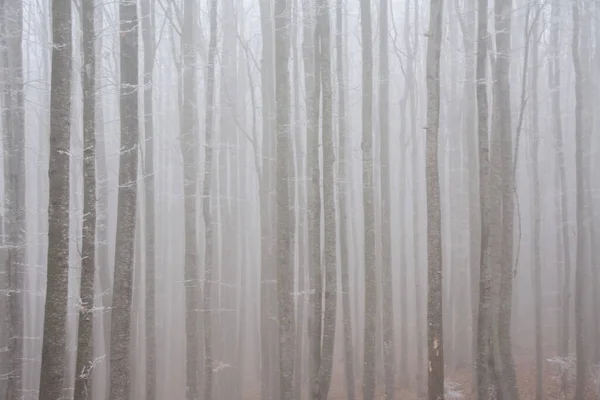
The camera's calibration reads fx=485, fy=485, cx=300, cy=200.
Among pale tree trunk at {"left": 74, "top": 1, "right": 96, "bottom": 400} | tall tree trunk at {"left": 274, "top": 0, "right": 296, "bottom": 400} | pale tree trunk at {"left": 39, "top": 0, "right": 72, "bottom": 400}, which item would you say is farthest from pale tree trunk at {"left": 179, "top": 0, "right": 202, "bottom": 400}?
pale tree trunk at {"left": 39, "top": 0, "right": 72, "bottom": 400}

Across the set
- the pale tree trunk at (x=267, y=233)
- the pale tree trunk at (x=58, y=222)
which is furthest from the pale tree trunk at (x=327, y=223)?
the pale tree trunk at (x=58, y=222)

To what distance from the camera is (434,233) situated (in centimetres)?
841

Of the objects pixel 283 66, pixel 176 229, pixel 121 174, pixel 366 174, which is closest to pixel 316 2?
pixel 283 66

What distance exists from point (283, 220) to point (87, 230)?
3.84 m

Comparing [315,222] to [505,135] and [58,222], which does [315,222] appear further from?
[58,222]

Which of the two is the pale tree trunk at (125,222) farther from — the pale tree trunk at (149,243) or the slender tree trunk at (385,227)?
the slender tree trunk at (385,227)

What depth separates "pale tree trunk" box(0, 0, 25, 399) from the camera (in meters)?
10.5

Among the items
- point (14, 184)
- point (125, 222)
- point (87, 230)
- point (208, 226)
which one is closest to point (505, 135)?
point (208, 226)

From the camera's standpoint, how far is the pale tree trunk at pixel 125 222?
8320mm

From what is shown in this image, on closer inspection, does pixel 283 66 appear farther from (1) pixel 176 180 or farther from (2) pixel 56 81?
(1) pixel 176 180

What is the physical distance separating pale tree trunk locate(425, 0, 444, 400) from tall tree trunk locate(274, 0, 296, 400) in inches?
114

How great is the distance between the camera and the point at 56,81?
7.03 metres

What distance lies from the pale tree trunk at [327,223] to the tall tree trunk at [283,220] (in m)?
0.68

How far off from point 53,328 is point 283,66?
666 centimetres
